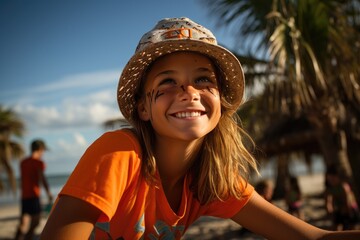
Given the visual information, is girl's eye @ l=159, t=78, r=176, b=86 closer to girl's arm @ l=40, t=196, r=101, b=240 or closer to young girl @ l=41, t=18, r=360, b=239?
young girl @ l=41, t=18, r=360, b=239

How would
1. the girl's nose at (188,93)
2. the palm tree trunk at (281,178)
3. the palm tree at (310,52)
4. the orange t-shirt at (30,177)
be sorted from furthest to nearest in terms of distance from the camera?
1. the palm tree trunk at (281,178)
2. the orange t-shirt at (30,177)
3. the palm tree at (310,52)
4. the girl's nose at (188,93)

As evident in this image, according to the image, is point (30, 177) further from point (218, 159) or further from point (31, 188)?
point (218, 159)

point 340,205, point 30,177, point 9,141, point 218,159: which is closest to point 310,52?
point 340,205

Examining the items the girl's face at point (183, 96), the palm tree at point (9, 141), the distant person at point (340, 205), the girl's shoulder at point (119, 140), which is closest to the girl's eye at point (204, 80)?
the girl's face at point (183, 96)

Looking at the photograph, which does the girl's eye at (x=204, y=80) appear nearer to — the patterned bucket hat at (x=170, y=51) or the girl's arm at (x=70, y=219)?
the patterned bucket hat at (x=170, y=51)

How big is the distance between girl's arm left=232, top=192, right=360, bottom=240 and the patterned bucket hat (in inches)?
26.1

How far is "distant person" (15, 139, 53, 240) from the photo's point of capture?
243 inches

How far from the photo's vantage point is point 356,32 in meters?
5.97

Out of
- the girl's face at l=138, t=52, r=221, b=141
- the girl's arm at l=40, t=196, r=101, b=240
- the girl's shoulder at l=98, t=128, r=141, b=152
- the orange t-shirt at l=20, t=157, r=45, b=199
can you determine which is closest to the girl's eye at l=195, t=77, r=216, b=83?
the girl's face at l=138, t=52, r=221, b=141

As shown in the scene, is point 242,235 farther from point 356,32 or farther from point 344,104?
point 356,32

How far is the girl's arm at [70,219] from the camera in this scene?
1.30 m

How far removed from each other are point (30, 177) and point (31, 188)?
0.19 m

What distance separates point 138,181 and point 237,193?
1.76ft

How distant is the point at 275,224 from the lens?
1.81 metres
